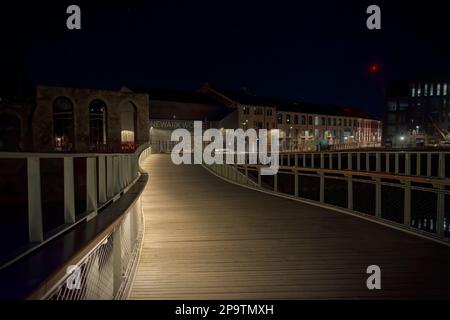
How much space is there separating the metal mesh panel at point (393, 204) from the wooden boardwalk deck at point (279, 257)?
17090 mm

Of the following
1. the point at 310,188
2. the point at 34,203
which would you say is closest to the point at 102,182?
the point at 34,203

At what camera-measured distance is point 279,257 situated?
5562mm

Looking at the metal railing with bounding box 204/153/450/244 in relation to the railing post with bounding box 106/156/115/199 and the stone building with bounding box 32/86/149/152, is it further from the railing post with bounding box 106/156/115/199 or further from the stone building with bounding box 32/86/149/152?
the stone building with bounding box 32/86/149/152

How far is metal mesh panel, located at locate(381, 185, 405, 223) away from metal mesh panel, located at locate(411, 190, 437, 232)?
904mm

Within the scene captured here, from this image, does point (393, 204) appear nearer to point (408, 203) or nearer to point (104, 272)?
point (408, 203)

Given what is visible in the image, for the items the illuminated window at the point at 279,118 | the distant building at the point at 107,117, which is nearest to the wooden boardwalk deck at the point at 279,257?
the distant building at the point at 107,117

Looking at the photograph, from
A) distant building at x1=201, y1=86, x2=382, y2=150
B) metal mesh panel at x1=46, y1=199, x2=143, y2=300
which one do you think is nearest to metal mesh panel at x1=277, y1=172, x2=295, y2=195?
distant building at x1=201, y1=86, x2=382, y2=150

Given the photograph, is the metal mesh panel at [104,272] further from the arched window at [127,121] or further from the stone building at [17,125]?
the arched window at [127,121]

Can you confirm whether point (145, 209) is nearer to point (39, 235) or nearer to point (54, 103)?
point (39, 235)

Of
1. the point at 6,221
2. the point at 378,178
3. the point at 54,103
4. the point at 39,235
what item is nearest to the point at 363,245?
the point at 378,178

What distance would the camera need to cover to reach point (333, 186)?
110 ft

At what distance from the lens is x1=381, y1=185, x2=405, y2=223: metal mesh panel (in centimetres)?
2481

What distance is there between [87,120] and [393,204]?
2703 centimetres

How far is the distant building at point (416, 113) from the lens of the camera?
2795 inches
